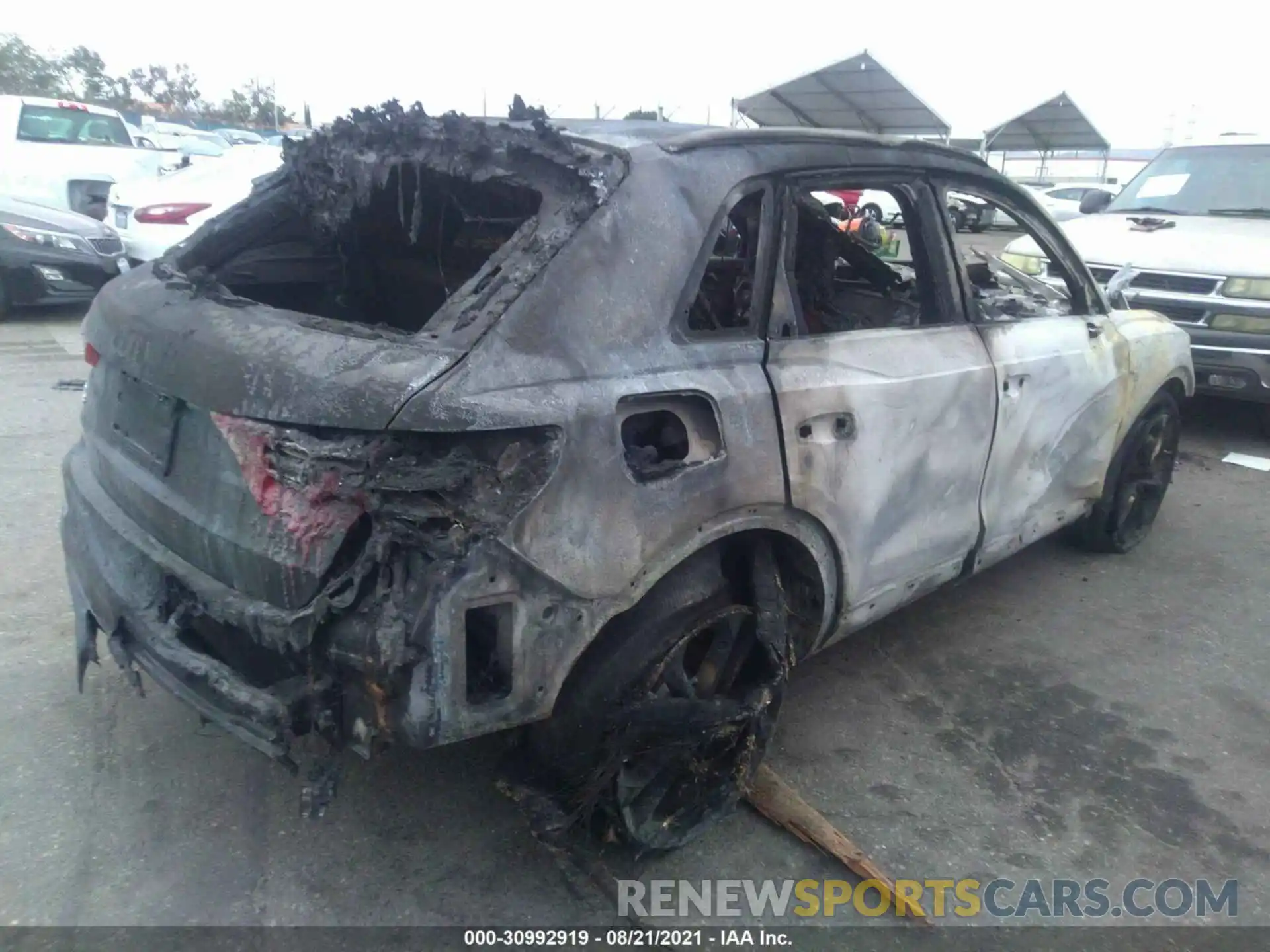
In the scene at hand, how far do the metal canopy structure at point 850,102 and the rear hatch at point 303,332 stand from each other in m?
15.8

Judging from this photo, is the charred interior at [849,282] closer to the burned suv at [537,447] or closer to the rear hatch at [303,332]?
the burned suv at [537,447]

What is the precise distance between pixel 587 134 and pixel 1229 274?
5207mm

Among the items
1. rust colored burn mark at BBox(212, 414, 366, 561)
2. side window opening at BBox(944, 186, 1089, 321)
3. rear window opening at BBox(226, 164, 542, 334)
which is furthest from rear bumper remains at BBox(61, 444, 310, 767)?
side window opening at BBox(944, 186, 1089, 321)

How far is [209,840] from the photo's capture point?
2.54 m

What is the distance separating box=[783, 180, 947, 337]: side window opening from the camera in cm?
323

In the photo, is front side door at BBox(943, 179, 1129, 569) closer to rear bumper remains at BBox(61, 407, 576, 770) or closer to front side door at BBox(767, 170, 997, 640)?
front side door at BBox(767, 170, 997, 640)

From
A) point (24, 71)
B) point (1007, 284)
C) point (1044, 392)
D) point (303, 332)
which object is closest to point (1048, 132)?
point (1007, 284)

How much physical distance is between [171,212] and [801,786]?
8.34m

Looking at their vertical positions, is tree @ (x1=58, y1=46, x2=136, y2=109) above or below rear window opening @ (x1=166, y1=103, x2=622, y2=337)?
above

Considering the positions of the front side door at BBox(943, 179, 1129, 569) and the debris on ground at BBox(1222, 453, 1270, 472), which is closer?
the front side door at BBox(943, 179, 1129, 569)

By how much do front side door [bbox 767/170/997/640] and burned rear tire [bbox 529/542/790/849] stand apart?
1.14 feet

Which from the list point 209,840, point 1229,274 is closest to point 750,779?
point 209,840

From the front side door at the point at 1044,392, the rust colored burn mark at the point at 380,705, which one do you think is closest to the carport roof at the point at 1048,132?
the front side door at the point at 1044,392

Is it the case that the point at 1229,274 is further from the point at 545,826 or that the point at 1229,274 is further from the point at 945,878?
the point at 545,826
